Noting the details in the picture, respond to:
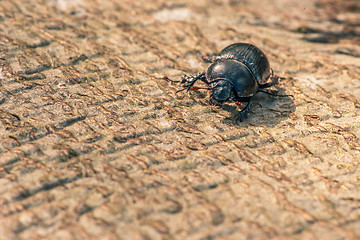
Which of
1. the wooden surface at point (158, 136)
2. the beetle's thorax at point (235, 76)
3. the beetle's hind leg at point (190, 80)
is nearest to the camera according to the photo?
the wooden surface at point (158, 136)

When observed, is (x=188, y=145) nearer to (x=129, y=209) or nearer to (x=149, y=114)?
(x=149, y=114)

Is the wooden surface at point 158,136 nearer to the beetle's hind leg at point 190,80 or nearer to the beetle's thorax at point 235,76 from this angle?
the beetle's hind leg at point 190,80

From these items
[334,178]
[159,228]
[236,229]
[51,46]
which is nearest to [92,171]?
[159,228]

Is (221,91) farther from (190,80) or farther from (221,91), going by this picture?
(190,80)

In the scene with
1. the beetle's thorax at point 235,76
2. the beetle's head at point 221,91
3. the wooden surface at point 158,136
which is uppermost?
the beetle's thorax at point 235,76

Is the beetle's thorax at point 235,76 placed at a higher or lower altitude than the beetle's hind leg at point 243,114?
higher

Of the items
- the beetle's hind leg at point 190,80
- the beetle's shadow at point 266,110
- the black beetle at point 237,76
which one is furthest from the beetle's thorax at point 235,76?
the beetle's shadow at point 266,110

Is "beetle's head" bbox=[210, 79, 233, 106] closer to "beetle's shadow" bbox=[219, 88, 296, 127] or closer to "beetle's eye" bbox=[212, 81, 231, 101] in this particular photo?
"beetle's eye" bbox=[212, 81, 231, 101]
